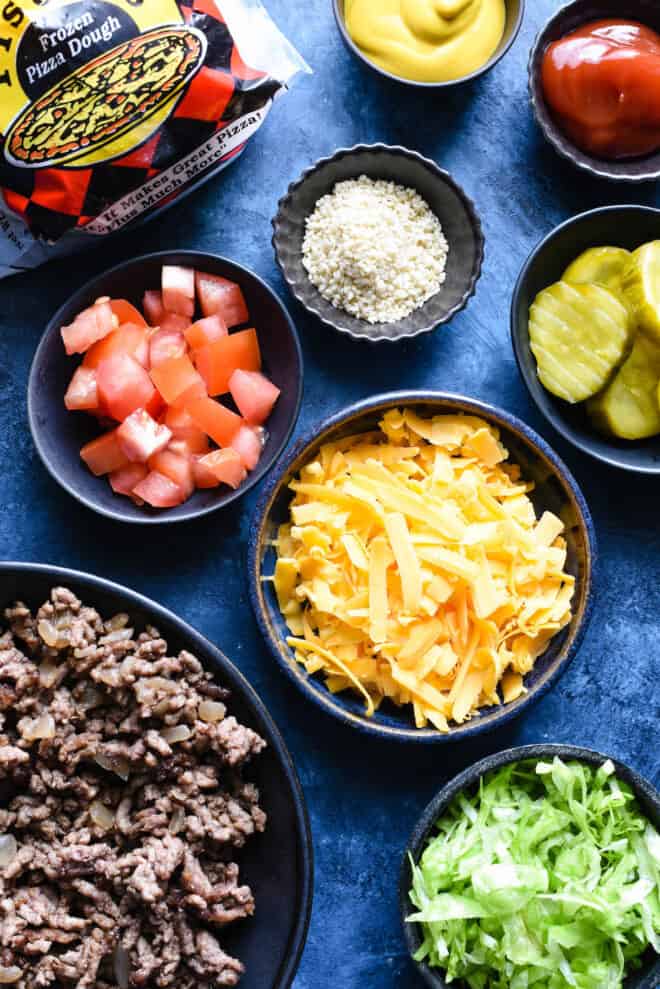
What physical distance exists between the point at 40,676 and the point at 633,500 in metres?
1.64

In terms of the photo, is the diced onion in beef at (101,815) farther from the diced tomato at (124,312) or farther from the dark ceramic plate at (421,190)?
the dark ceramic plate at (421,190)

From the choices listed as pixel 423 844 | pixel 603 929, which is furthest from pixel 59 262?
pixel 603 929

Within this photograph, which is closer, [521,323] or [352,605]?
[352,605]

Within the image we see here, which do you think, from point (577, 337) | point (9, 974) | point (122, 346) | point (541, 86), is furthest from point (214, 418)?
point (9, 974)

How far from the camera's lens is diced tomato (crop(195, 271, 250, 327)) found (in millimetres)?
2873

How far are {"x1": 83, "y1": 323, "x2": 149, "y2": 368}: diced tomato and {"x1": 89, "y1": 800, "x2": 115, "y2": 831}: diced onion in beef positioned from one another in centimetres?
109

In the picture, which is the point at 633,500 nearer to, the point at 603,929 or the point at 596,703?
the point at 596,703

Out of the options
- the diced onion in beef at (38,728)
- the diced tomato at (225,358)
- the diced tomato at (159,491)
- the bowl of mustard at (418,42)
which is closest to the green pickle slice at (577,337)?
the bowl of mustard at (418,42)

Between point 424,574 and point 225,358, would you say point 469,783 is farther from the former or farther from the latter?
point 225,358

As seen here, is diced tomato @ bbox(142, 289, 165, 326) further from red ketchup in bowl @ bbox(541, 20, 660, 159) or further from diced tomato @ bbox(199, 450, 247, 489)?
red ketchup in bowl @ bbox(541, 20, 660, 159)

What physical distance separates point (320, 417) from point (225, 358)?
325 millimetres

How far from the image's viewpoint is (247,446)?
9.25ft

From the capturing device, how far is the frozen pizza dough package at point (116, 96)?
2586 millimetres

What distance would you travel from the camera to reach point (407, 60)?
2.90 m
